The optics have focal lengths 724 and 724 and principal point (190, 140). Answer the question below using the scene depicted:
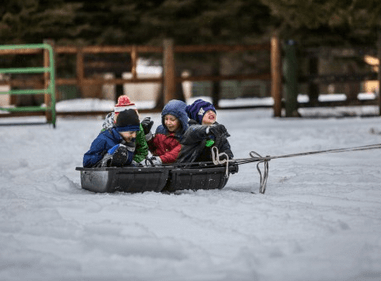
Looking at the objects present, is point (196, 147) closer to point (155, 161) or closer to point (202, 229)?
point (155, 161)

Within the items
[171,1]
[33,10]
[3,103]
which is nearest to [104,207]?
[33,10]

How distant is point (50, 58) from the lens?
13.7 meters

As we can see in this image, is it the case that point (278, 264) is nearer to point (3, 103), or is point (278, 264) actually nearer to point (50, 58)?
A: point (50, 58)

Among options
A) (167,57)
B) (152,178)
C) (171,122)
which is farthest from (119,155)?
(167,57)

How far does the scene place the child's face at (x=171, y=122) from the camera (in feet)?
21.7

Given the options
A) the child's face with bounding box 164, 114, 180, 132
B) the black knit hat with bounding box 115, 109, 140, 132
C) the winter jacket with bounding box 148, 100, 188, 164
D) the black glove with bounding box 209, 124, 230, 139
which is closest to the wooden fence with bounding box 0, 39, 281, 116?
the winter jacket with bounding box 148, 100, 188, 164

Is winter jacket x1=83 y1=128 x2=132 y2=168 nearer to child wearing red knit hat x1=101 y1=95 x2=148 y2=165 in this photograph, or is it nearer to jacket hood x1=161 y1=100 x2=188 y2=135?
child wearing red knit hat x1=101 y1=95 x2=148 y2=165

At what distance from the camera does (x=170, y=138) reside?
6.70m

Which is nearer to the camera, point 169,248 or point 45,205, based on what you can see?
point 169,248

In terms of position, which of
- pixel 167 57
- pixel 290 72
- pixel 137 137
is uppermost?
pixel 167 57

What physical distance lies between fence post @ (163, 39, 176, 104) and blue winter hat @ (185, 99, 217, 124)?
8546 mm

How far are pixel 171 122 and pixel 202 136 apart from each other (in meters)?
0.61

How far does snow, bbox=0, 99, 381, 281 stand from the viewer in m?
3.77

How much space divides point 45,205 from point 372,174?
11.0 feet
